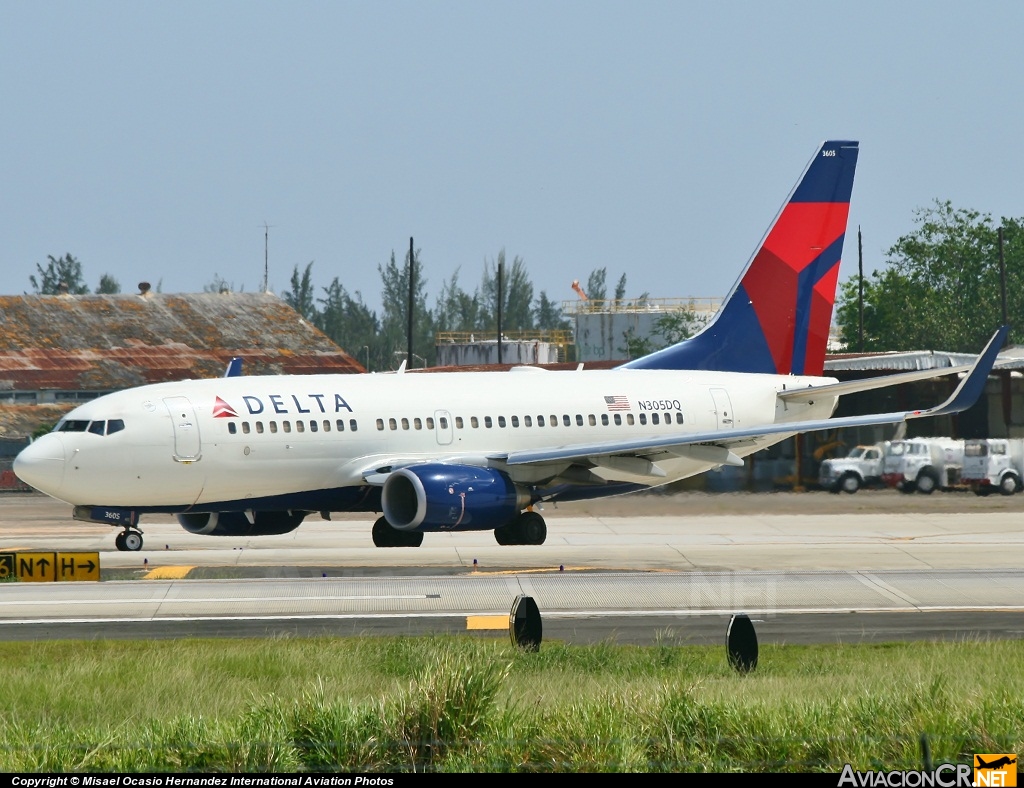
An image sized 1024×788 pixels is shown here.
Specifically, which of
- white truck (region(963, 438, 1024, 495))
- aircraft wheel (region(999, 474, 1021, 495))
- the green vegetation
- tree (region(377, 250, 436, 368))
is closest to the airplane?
white truck (region(963, 438, 1024, 495))

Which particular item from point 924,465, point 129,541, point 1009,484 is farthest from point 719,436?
point 1009,484

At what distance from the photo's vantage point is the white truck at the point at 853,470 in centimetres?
4381

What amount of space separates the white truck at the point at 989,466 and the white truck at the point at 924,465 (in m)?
0.28

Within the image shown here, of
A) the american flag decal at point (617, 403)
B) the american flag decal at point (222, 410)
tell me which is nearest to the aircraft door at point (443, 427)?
the american flag decal at point (617, 403)

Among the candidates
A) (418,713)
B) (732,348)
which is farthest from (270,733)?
(732,348)

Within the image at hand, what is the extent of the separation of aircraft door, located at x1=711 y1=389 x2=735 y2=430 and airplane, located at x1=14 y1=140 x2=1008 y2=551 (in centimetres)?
4

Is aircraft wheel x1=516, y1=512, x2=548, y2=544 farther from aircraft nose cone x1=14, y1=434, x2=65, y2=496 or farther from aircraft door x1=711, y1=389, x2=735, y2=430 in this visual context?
aircraft nose cone x1=14, y1=434, x2=65, y2=496

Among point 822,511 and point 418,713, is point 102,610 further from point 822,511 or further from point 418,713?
point 822,511

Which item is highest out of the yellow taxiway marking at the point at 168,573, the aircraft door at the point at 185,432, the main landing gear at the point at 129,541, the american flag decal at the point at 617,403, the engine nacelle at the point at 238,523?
the american flag decal at the point at 617,403

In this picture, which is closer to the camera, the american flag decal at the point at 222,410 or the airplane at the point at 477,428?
the airplane at the point at 477,428

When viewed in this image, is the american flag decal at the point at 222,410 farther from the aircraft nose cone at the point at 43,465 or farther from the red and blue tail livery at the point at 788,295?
the red and blue tail livery at the point at 788,295

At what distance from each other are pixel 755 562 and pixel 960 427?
2463cm

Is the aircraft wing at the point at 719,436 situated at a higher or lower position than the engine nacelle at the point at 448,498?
higher

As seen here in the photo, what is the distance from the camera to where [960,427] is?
51.1m
